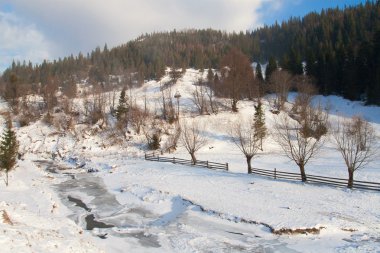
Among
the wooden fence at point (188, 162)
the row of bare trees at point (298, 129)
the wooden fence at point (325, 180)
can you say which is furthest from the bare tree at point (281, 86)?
the wooden fence at point (325, 180)

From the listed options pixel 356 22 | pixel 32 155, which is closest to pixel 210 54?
pixel 356 22

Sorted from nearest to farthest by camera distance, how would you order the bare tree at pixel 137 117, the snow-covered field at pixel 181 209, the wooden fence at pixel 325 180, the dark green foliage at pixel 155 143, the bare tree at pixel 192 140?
the snow-covered field at pixel 181 209 < the wooden fence at pixel 325 180 < the bare tree at pixel 192 140 < the dark green foliage at pixel 155 143 < the bare tree at pixel 137 117

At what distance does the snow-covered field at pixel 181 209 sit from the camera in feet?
60.5

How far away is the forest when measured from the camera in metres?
73.3

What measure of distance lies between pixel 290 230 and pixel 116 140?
47.3 meters

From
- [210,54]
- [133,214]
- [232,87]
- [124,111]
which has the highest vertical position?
[210,54]

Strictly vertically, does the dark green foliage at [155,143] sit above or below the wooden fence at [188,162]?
above

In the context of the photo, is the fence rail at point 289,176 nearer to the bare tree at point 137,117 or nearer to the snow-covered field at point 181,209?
the snow-covered field at point 181,209

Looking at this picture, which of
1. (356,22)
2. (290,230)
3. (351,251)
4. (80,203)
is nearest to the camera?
(351,251)

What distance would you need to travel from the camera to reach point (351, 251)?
1716 centimetres

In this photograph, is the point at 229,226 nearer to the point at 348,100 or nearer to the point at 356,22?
the point at 348,100

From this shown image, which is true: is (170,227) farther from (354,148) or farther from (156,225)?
(354,148)

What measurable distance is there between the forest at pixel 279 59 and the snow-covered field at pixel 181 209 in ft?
109

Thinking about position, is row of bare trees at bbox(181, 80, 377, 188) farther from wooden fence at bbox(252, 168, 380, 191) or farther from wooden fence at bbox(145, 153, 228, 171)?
wooden fence at bbox(252, 168, 380, 191)
